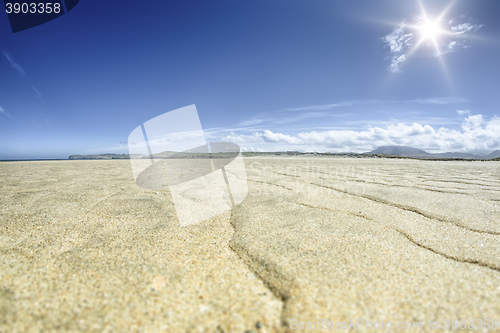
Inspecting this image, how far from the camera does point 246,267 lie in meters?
1.51

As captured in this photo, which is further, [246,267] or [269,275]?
[246,267]

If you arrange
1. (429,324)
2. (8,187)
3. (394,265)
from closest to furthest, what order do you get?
(429,324), (394,265), (8,187)

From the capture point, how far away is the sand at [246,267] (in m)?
1.07

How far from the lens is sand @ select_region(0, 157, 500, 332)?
3.51ft

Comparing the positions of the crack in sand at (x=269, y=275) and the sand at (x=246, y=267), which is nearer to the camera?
the sand at (x=246, y=267)

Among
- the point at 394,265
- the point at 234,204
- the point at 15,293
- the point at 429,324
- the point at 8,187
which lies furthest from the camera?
the point at 8,187

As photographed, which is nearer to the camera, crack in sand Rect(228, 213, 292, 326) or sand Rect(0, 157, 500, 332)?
sand Rect(0, 157, 500, 332)

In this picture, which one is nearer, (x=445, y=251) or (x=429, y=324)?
(x=429, y=324)

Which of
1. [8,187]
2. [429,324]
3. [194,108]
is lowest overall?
[429,324]

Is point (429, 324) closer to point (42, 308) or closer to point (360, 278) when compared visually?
point (360, 278)

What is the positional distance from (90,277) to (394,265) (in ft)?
6.34

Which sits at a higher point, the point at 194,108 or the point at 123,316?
the point at 194,108

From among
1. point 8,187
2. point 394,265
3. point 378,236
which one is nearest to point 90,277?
point 394,265

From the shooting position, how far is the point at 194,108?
13.3 ft
